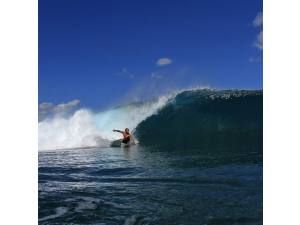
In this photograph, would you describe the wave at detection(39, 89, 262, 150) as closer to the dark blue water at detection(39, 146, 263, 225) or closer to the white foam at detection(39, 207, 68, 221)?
the dark blue water at detection(39, 146, 263, 225)

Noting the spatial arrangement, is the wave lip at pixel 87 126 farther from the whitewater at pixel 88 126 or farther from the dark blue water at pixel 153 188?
the dark blue water at pixel 153 188

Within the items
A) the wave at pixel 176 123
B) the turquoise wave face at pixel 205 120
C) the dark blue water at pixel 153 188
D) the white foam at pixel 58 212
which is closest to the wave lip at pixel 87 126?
the wave at pixel 176 123

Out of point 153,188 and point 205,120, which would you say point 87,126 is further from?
point 153,188

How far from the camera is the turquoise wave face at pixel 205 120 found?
1065 centimetres

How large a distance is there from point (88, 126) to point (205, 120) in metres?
3.30

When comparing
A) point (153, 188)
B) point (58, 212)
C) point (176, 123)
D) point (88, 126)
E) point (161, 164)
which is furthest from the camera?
point (176, 123)

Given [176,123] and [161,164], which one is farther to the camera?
[176,123]

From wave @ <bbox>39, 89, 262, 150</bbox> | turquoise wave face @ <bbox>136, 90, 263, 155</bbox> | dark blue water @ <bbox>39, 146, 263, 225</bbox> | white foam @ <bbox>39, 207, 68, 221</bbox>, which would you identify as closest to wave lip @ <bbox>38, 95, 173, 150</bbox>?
wave @ <bbox>39, 89, 262, 150</bbox>

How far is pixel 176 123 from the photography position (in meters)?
11.5

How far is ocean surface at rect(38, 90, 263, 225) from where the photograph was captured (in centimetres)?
564

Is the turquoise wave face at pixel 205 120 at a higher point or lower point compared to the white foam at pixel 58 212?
higher

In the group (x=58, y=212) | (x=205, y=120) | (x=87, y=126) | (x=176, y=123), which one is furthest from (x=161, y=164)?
(x=205, y=120)
